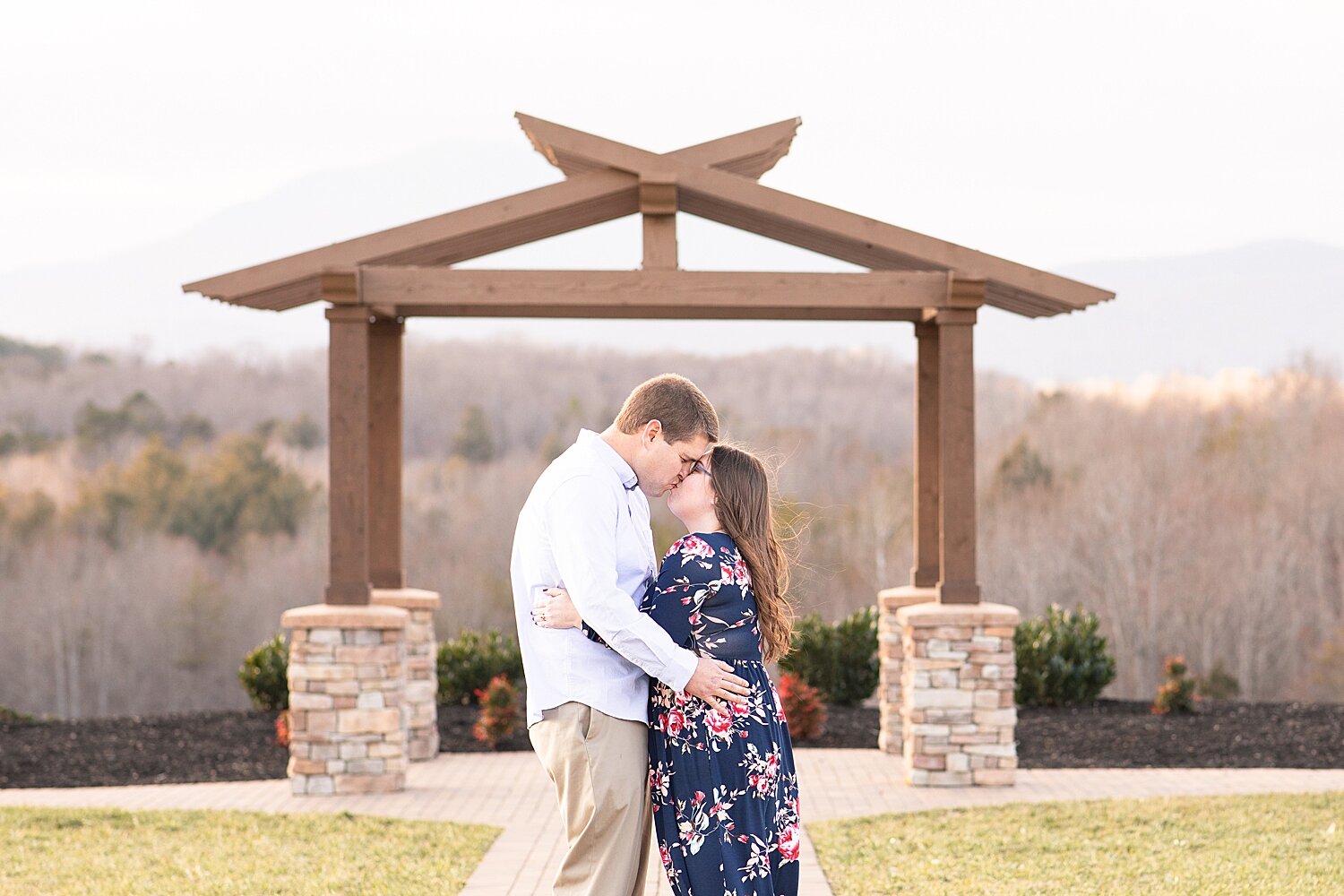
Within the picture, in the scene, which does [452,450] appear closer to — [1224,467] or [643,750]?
[1224,467]

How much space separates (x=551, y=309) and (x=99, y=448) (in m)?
23.6

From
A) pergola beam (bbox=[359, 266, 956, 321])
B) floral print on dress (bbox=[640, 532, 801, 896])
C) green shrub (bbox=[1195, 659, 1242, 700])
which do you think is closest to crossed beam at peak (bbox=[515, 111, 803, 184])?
pergola beam (bbox=[359, 266, 956, 321])

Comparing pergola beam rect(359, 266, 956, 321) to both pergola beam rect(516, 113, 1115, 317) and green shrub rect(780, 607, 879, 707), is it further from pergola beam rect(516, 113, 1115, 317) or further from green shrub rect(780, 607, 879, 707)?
green shrub rect(780, 607, 879, 707)

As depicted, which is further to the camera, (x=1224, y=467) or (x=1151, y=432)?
(x=1151, y=432)

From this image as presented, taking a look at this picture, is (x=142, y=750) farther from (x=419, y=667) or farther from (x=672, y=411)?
(x=672, y=411)

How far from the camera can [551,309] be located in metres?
8.38

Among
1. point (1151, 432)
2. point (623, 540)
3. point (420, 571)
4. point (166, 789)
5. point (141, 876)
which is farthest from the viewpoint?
point (1151, 432)

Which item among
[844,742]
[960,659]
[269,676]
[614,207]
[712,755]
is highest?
[614,207]

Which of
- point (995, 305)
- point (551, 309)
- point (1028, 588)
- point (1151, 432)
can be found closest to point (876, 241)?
point (995, 305)

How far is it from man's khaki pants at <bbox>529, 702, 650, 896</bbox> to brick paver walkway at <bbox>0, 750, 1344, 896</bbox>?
2881mm

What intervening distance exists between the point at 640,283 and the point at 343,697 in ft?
9.28

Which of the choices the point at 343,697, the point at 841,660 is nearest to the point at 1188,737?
the point at 841,660

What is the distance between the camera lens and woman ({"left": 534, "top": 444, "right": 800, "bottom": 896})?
3.59m

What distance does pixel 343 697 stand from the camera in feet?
25.8
